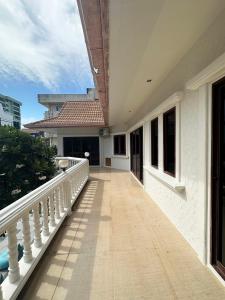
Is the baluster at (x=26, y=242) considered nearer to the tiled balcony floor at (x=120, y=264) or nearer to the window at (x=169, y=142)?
the tiled balcony floor at (x=120, y=264)

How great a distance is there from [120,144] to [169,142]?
7686mm

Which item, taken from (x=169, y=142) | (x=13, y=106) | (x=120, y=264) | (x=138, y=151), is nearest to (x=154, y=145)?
(x=169, y=142)

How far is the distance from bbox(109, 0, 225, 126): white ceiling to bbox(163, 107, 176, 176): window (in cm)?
84

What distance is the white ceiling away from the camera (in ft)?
5.91

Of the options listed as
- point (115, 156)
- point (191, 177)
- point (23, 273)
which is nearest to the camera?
point (23, 273)

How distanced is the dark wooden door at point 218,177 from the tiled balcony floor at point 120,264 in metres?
0.27

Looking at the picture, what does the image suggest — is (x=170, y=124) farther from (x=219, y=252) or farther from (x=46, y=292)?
(x=46, y=292)

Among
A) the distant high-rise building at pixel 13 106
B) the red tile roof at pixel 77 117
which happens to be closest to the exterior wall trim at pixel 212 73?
the red tile roof at pixel 77 117

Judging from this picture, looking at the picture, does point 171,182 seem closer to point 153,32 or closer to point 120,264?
point 120,264

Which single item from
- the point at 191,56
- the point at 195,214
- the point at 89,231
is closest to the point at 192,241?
the point at 195,214

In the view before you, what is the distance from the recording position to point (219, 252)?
2.34 metres

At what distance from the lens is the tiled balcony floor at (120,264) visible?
2090mm

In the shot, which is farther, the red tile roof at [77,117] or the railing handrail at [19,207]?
the red tile roof at [77,117]

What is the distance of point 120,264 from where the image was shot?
2.55m
